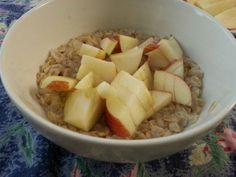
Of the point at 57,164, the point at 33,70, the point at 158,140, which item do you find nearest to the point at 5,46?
the point at 33,70

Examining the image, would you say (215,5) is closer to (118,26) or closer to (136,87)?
(118,26)

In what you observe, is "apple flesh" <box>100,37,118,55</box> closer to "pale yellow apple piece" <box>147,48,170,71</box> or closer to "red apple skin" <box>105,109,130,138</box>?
"pale yellow apple piece" <box>147,48,170,71</box>

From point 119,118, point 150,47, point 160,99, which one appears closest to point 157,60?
point 150,47

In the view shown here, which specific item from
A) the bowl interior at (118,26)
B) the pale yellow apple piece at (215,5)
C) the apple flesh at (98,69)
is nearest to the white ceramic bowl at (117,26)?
the bowl interior at (118,26)

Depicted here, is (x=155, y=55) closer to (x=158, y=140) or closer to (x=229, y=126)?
(x=229, y=126)

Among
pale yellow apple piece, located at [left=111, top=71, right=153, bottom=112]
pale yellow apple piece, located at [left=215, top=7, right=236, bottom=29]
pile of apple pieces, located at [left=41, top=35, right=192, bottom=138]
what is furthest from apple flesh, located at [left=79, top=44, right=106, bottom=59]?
pale yellow apple piece, located at [left=215, top=7, right=236, bottom=29]

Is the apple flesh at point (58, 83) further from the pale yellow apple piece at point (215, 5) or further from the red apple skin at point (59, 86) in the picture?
the pale yellow apple piece at point (215, 5)
